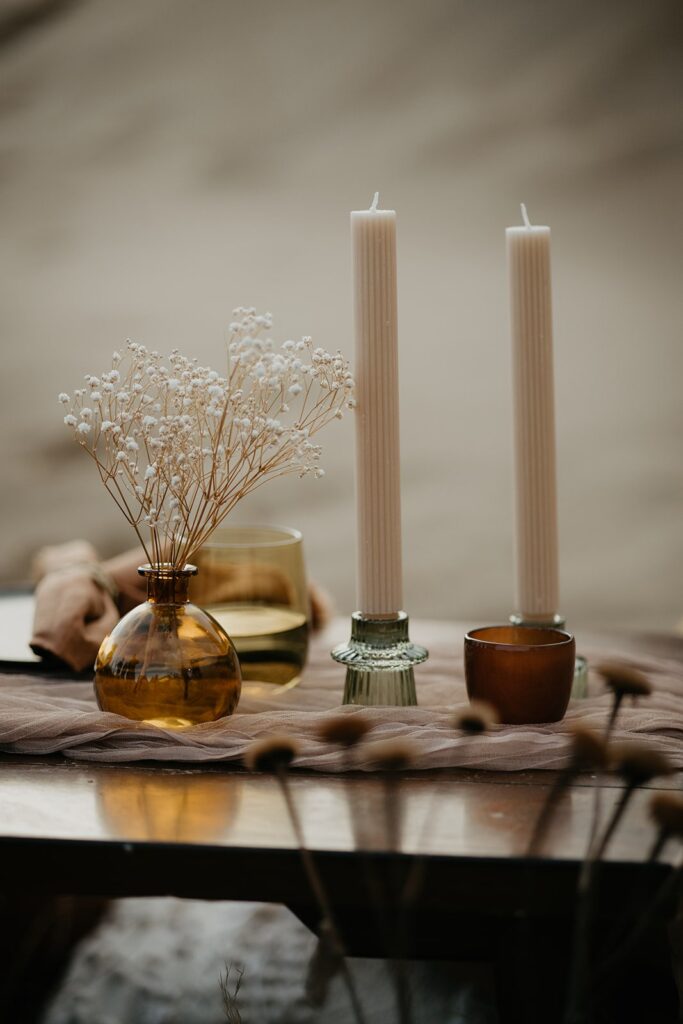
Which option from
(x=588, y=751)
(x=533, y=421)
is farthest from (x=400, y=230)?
(x=588, y=751)

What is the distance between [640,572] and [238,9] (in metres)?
1.38

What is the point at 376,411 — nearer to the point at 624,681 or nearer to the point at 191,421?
the point at 191,421

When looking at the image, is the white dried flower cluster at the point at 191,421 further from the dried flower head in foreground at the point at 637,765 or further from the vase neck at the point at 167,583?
the dried flower head in foreground at the point at 637,765

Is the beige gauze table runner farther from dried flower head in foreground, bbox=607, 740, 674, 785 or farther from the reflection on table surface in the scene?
dried flower head in foreground, bbox=607, 740, 674, 785

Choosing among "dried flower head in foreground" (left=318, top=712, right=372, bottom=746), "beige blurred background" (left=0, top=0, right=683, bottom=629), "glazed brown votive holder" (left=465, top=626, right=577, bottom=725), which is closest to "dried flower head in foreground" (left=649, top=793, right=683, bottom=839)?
"dried flower head in foreground" (left=318, top=712, right=372, bottom=746)

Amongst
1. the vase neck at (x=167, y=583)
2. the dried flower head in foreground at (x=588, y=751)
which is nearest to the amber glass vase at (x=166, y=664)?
the vase neck at (x=167, y=583)

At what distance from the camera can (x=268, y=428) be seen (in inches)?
31.4

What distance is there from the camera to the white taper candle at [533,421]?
91cm

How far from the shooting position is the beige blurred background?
1.98m

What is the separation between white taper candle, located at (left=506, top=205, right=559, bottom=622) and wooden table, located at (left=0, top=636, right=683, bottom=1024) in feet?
0.79

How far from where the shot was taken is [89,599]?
996 mm

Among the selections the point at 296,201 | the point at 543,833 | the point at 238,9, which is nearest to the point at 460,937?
the point at 543,833

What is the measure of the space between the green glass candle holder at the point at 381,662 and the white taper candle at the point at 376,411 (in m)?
0.01

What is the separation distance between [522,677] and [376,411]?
0.82ft
